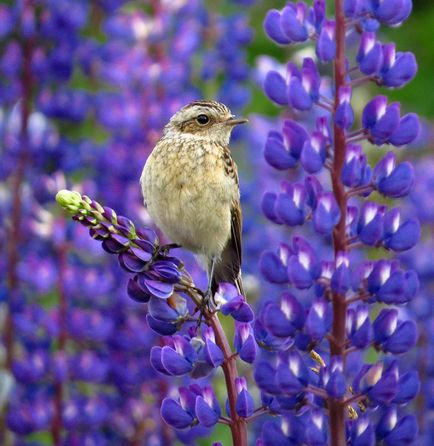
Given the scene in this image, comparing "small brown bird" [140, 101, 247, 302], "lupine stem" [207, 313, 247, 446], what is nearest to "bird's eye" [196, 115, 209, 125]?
"small brown bird" [140, 101, 247, 302]

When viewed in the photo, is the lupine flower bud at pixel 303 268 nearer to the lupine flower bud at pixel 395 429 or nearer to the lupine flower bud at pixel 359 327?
the lupine flower bud at pixel 359 327

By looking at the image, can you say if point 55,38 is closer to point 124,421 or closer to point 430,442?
point 124,421

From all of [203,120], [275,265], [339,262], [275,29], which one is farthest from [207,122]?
[339,262]

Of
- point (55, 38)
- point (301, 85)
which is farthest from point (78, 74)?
point (301, 85)

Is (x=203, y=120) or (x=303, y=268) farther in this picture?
(x=203, y=120)

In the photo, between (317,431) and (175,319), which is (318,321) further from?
(175,319)

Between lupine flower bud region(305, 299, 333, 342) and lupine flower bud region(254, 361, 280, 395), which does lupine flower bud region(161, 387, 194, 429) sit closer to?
lupine flower bud region(254, 361, 280, 395)
